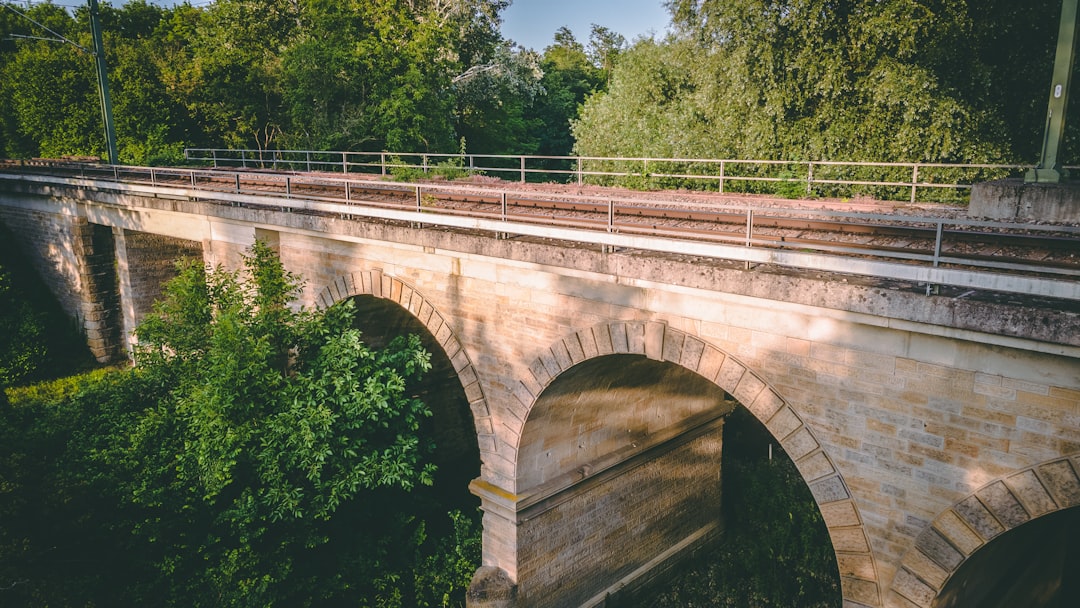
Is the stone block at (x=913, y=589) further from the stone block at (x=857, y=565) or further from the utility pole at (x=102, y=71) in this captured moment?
the utility pole at (x=102, y=71)

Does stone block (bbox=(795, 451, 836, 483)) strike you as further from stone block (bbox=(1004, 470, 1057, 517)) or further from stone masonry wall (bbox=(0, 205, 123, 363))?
stone masonry wall (bbox=(0, 205, 123, 363))

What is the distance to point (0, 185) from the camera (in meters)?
23.3

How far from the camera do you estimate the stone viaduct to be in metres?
5.98

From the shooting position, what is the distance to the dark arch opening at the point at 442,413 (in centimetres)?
1381

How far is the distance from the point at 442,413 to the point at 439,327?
650 cm

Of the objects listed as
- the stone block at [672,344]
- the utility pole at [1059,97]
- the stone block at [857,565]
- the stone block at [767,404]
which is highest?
the utility pole at [1059,97]

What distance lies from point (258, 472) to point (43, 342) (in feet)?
48.4

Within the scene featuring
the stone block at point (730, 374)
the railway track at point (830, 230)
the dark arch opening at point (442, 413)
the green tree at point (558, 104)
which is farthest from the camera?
the green tree at point (558, 104)

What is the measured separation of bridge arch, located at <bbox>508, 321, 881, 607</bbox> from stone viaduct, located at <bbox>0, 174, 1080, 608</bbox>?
0.02 m

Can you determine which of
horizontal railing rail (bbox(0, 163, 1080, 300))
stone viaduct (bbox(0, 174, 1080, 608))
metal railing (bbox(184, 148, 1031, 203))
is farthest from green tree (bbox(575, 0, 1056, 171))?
horizontal railing rail (bbox(0, 163, 1080, 300))

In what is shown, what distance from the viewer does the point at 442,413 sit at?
55.3ft

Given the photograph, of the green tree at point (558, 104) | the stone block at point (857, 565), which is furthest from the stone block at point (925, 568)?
the green tree at point (558, 104)

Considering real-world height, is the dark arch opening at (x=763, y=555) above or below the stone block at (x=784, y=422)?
below

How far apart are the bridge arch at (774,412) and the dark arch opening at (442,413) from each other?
5.67m
